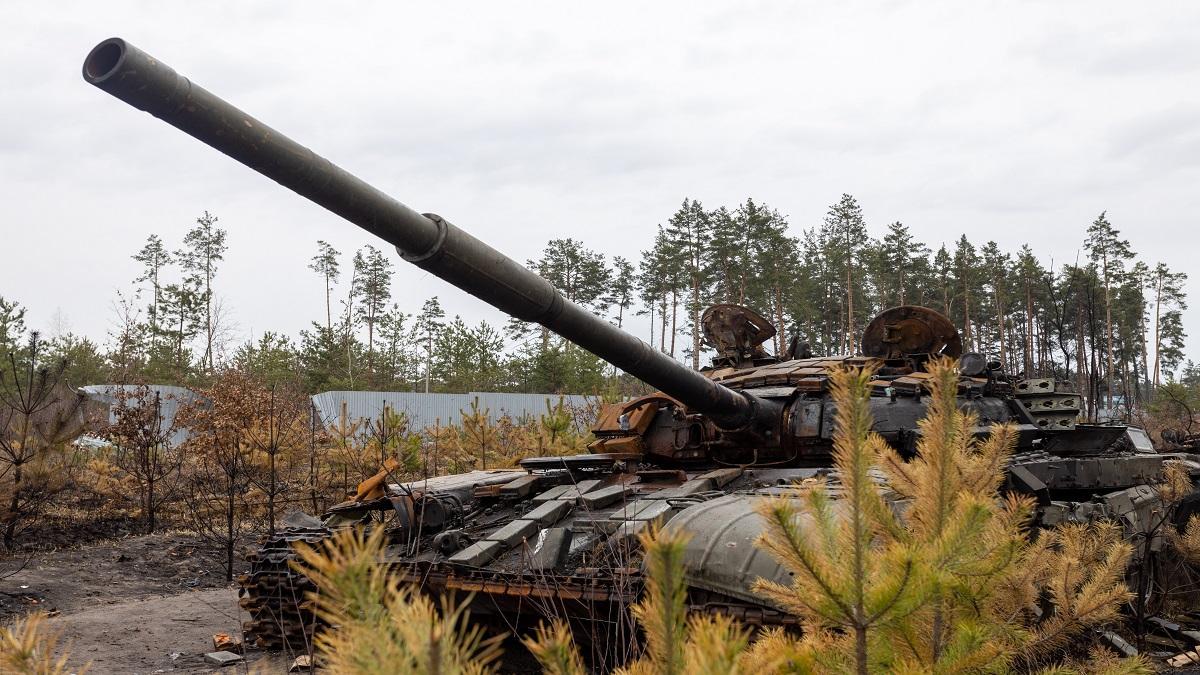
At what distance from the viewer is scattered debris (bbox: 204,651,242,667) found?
8.31m

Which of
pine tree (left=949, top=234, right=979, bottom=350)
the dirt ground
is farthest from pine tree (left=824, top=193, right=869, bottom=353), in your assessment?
the dirt ground

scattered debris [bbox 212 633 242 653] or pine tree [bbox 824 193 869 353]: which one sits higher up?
pine tree [bbox 824 193 869 353]

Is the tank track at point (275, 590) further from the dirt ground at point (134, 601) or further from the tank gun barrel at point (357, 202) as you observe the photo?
the tank gun barrel at point (357, 202)

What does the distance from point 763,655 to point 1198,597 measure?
10.2 meters

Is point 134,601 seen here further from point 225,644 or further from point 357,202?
point 357,202

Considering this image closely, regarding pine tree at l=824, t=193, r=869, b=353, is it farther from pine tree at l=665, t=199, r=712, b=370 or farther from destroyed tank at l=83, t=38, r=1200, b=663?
destroyed tank at l=83, t=38, r=1200, b=663

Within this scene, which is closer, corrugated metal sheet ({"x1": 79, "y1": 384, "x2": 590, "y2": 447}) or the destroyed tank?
the destroyed tank

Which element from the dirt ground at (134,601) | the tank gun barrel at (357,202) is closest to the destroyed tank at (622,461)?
the tank gun barrel at (357,202)

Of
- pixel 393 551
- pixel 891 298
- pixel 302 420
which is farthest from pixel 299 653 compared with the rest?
pixel 891 298

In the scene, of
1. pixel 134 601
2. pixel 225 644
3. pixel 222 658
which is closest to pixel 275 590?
pixel 222 658

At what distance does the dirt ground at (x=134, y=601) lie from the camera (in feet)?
28.0

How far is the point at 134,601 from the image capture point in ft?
38.2

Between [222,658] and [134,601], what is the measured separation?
395cm

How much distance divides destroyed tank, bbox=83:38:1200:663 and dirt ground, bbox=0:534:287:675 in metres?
1.25
